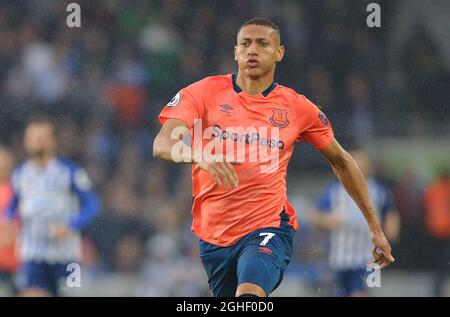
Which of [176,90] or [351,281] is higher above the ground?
[176,90]

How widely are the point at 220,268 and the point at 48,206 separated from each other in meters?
3.83

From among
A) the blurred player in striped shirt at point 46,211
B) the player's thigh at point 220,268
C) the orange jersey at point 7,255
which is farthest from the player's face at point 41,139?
the player's thigh at point 220,268

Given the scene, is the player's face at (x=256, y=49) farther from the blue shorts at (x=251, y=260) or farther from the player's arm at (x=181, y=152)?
the blue shorts at (x=251, y=260)

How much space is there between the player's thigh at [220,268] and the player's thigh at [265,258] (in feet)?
0.47

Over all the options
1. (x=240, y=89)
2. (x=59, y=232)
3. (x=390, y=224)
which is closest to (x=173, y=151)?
(x=240, y=89)

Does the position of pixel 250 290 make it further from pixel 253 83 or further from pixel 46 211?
pixel 46 211

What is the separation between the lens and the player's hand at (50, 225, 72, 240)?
9391 millimetres

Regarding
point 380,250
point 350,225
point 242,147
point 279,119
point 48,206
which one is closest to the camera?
point 242,147

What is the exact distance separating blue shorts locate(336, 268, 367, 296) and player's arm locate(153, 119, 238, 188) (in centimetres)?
495

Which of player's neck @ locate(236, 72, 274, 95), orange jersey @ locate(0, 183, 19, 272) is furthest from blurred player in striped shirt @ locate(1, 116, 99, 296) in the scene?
player's neck @ locate(236, 72, 274, 95)

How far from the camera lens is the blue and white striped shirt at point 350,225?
35.1ft

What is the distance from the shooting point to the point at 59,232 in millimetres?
9406

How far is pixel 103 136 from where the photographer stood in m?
12.7

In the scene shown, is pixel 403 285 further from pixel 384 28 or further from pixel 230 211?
pixel 230 211
